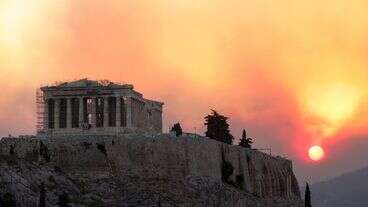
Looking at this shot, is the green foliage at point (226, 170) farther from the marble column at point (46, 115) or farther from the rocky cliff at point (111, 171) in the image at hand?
the marble column at point (46, 115)

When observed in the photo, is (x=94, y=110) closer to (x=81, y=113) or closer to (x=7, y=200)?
(x=81, y=113)

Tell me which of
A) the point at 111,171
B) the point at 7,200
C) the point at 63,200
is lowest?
the point at 7,200

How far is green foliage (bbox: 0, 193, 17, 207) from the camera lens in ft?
262

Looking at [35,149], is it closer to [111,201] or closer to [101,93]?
[111,201]

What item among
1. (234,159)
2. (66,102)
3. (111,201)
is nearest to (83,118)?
(66,102)

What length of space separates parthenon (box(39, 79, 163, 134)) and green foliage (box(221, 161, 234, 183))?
32.7ft

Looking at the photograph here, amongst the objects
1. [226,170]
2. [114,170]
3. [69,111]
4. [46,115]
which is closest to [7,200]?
[114,170]

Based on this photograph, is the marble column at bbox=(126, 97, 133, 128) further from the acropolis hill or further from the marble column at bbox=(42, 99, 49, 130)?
the acropolis hill

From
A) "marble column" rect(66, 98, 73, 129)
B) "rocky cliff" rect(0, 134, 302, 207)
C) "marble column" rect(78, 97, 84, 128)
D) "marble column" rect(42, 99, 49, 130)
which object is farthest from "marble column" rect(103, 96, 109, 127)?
"rocky cliff" rect(0, 134, 302, 207)

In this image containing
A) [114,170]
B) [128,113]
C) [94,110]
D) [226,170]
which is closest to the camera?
[114,170]

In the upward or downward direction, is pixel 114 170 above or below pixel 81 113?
below

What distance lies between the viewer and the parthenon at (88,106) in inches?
4375

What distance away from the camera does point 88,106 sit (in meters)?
112

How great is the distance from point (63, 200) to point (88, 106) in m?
28.3
